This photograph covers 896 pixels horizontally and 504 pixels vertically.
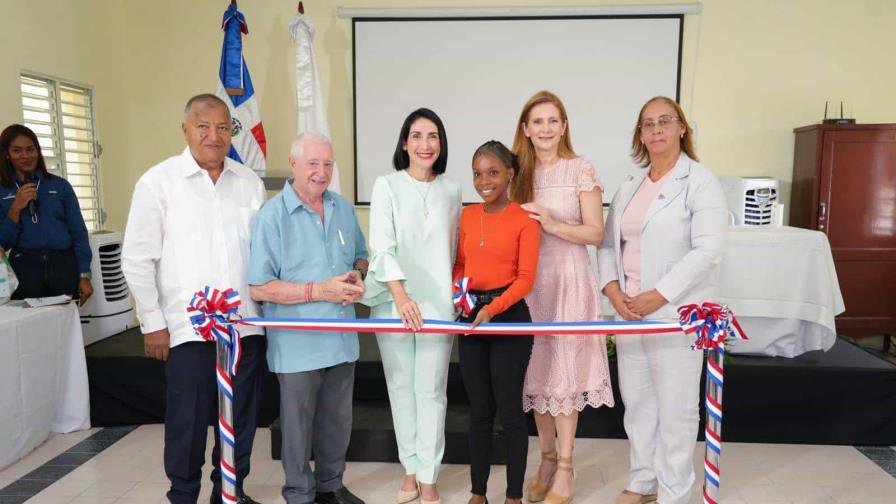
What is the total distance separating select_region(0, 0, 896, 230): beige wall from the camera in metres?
5.50

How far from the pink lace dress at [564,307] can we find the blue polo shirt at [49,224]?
2.93 meters

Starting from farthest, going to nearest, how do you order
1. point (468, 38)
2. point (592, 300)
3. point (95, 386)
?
point (468, 38) < point (95, 386) < point (592, 300)

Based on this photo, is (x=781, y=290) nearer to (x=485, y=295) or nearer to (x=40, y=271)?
(x=485, y=295)

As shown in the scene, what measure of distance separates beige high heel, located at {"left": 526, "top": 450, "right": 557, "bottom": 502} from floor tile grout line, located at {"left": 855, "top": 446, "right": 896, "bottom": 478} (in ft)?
5.87

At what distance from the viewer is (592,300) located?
252 centimetres

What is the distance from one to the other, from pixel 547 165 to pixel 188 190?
4.78 ft

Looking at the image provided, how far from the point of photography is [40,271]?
141 inches

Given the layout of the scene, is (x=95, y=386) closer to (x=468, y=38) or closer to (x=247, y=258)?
(x=247, y=258)

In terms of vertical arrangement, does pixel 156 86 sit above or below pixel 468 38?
below

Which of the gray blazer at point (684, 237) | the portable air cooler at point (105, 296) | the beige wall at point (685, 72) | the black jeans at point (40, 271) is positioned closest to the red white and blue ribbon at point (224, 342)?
the gray blazer at point (684, 237)

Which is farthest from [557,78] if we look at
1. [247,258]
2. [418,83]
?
[247,258]

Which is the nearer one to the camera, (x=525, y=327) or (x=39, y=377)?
(x=525, y=327)

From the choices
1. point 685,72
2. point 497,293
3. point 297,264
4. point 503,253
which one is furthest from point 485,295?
point 685,72

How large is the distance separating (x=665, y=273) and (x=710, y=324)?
0.30 m
